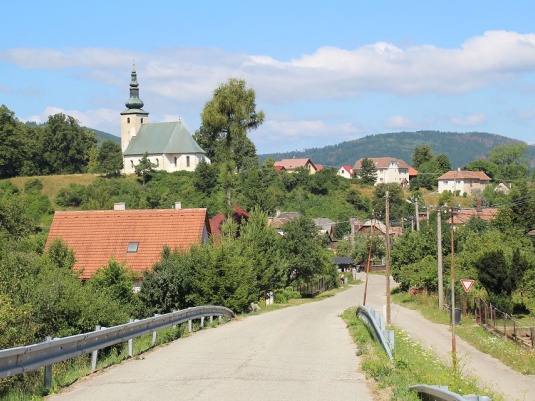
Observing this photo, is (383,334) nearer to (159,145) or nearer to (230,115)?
(230,115)

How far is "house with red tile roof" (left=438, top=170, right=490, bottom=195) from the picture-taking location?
149000 millimetres

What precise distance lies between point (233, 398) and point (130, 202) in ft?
277

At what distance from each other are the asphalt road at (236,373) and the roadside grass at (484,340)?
6.20 m

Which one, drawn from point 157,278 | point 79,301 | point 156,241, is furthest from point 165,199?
point 79,301

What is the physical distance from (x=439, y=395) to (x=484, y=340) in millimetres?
18891

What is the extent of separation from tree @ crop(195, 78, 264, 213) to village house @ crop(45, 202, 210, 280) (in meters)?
10.6

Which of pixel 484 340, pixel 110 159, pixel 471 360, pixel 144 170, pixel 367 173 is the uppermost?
pixel 110 159

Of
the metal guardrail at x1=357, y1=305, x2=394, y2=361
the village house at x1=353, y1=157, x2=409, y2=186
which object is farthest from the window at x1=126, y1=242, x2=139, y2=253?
the village house at x1=353, y1=157, x2=409, y2=186

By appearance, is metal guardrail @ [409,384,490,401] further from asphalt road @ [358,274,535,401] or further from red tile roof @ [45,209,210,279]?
red tile roof @ [45,209,210,279]

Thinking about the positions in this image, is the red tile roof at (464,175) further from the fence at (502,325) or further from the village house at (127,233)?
the fence at (502,325)

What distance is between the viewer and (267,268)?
40.4 m

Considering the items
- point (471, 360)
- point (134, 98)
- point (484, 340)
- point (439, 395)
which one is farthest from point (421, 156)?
point (439, 395)

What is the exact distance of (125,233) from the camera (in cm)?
4094

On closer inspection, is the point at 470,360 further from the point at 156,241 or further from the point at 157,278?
the point at 156,241
